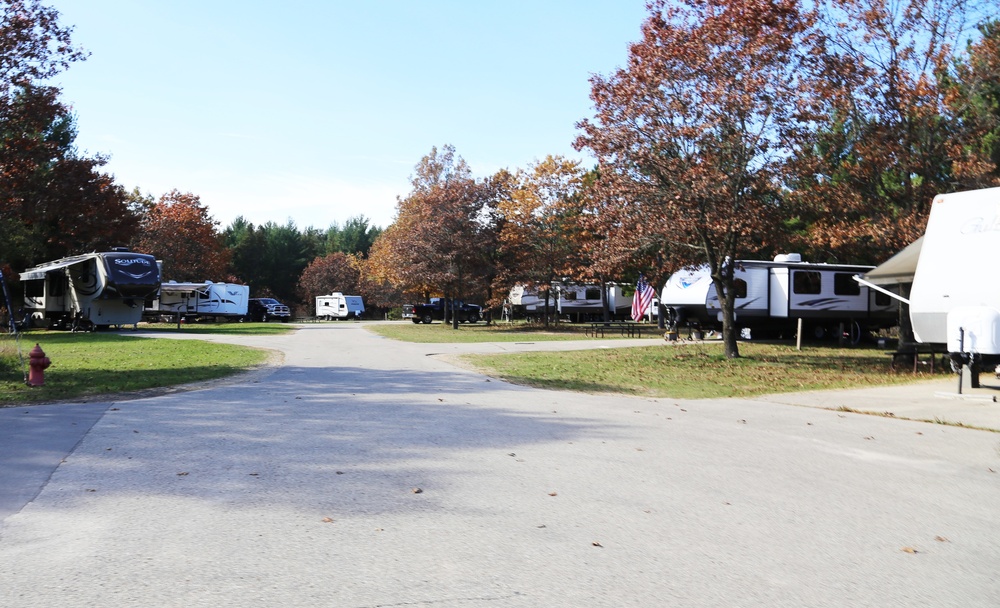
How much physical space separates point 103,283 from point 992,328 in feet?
103

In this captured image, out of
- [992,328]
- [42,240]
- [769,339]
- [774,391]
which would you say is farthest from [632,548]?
[42,240]

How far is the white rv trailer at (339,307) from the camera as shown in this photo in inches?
2581

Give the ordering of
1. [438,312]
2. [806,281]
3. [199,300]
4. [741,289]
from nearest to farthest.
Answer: [806,281]
[741,289]
[199,300]
[438,312]

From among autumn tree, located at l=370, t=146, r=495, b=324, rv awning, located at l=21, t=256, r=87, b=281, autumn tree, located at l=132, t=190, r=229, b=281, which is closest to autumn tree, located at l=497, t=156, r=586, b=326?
autumn tree, located at l=370, t=146, r=495, b=324

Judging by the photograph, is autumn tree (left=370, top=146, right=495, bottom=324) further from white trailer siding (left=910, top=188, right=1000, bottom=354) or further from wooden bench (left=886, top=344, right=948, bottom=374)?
white trailer siding (left=910, top=188, right=1000, bottom=354)

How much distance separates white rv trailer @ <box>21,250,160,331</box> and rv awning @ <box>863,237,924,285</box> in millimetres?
27822

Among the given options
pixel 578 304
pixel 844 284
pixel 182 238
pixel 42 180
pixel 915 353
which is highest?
pixel 182 238

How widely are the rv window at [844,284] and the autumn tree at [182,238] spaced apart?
44700 mm

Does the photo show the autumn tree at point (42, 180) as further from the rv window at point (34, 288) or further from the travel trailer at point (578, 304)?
the travel trailer at point (578, 304)

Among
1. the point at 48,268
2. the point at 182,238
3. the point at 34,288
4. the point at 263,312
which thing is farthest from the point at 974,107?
the point at 182,238

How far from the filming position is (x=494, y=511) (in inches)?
226

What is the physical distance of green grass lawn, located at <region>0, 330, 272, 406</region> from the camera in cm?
1288

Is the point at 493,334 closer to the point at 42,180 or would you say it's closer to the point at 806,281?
the point at 806,281

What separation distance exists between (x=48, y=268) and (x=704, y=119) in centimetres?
2965
